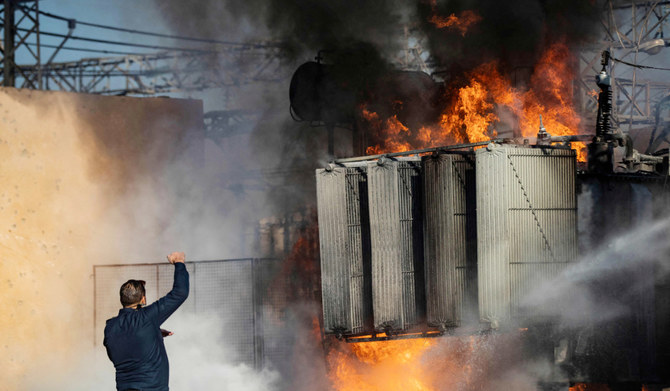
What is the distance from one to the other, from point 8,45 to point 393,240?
1122 centimetres

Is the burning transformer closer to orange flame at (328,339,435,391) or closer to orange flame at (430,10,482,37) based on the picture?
orange flame at (328,339,435,391)

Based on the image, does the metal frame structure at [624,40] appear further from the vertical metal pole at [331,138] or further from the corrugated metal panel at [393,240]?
the corrugated metal panel at [393,240]

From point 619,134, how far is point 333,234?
21.3ft

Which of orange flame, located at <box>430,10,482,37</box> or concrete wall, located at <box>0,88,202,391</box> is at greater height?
orange flame, located at <box>430,10,482,37</box>

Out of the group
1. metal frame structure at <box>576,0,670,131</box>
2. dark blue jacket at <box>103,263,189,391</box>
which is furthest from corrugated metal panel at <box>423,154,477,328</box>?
metal frame structure at <box>576,0,670,131</box>

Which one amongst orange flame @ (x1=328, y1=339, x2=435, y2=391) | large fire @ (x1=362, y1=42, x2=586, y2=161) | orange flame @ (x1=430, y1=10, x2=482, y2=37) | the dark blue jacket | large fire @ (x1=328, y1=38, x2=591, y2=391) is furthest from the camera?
orange flame @ (x1=430, y1=10, x2=482, y2=37)

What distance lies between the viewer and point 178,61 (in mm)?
30422

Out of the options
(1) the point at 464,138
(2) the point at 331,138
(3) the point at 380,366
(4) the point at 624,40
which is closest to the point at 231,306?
(3) the point at 380,366

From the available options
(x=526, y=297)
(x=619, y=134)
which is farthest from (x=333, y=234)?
(x=619, y=134)

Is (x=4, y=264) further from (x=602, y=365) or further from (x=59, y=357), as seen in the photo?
(x=602, y=365)

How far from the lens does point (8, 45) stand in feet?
52.9

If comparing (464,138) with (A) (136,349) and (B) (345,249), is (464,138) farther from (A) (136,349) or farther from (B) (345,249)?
(A) (136,349)

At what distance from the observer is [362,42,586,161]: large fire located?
58.4 feet

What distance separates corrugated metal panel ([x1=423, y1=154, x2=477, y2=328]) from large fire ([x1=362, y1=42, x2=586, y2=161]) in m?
5.72
